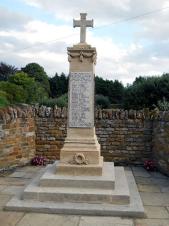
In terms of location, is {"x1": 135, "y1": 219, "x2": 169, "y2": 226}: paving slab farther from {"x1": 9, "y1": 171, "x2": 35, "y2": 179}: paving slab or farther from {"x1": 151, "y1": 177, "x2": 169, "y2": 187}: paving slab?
{"x1": 9, "y1": 171, "x2": 35, "y2": 179}: paving slab

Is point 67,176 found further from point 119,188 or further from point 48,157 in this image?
point 48,157

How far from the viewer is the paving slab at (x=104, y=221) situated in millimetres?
4809

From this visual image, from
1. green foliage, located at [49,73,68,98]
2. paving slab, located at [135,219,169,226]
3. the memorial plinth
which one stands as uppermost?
green foliage, located at [49,73,68,98]

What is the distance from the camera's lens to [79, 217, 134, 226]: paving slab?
4.81 meters

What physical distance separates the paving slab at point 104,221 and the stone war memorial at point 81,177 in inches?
6.0

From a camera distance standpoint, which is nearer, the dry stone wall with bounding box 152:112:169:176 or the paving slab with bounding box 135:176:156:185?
the paving slab with bounding box 135:176:156:185

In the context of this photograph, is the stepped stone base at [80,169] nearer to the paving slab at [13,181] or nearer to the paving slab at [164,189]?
the paving slab at [13,181]

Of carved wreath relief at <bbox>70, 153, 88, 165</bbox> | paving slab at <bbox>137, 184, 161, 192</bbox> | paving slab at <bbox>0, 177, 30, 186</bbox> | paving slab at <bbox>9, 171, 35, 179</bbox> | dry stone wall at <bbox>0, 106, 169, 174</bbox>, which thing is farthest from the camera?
dry stone wall at <bbox>0, 106, 169, 174</bbox>

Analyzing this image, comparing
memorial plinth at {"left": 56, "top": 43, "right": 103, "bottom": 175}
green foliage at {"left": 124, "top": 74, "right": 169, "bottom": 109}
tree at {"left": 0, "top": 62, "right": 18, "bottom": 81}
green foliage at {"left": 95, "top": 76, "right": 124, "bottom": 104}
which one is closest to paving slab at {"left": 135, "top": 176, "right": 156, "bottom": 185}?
memorial plinth at {"left": 56, "top": 43, "right": 103, "bottom": 175}

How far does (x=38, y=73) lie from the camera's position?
3828 cm

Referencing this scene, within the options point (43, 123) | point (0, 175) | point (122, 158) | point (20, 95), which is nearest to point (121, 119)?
point (122, 158)

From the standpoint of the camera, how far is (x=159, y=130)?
880 centimetres

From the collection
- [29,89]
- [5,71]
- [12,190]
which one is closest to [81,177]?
[12,190]

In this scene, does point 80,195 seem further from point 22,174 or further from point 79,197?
point 22,174
